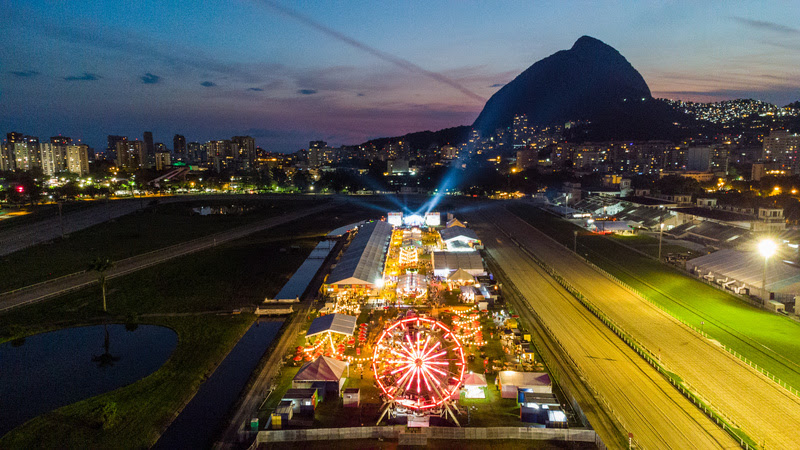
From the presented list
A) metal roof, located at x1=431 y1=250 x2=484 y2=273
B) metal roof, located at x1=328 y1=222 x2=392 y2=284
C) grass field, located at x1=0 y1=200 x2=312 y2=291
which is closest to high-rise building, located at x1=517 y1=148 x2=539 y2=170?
grass field, located at x1=0 y1=200 x2=312 y2=291

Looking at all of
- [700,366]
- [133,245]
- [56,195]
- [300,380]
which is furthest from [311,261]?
[56,195]

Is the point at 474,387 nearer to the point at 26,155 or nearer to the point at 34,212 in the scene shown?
the point at 34,212

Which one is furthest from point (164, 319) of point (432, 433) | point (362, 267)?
point (432, 433)

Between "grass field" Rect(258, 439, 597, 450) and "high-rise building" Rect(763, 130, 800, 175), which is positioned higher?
"high-rise building" Rect(763, 130, 800, 175)

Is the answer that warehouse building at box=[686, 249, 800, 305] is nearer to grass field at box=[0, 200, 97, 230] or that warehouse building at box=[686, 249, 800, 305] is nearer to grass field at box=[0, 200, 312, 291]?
grass field at box=[0, 200, 312, 291]

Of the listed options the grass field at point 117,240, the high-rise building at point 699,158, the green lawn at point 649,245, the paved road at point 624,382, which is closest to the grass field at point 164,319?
the grass field at point 117,240

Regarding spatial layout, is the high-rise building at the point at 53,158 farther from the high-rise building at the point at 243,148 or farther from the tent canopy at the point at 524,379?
the tent canopy at the point at 524,379
